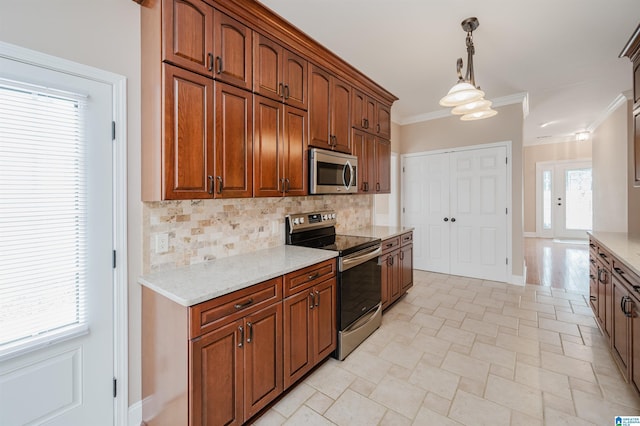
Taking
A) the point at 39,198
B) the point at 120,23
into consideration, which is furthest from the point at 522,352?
the point at 120,23

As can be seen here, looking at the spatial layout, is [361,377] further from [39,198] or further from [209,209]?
[39,198]

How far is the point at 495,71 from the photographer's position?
340cm

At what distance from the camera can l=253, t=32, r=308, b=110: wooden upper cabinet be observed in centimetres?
208

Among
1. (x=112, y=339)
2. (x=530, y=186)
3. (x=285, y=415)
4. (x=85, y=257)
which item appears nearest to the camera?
(x=85, y=257)

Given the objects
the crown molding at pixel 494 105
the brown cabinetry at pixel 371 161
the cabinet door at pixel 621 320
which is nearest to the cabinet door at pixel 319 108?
the brown cabinetry at pixel 371 161

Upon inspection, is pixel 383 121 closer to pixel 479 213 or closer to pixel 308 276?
pixel 479 213

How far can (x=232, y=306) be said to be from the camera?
1.55m

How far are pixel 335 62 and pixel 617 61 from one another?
123 inches

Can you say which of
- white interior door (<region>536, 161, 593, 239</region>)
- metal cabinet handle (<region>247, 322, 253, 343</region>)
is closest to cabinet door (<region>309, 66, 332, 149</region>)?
metal cabinet handle (<region>247, 322, 253, 343</region>)

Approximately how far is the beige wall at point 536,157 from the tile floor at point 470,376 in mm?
6256

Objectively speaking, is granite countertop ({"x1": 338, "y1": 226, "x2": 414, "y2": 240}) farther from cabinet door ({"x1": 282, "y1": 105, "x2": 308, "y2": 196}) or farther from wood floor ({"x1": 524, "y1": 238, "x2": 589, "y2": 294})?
wood floor ({"x1": 524, "y1": 238, "x2": 589, "y2": 294})

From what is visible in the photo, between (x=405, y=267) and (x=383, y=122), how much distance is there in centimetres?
193

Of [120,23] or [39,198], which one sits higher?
[120,23]

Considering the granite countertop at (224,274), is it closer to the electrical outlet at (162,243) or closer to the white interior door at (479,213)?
the electrical outlet at (162,243)
